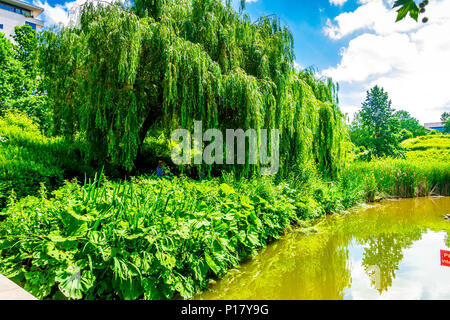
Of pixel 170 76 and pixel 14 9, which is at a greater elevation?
pixel 14 9

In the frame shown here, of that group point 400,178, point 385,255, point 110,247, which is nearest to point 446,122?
point 400,178

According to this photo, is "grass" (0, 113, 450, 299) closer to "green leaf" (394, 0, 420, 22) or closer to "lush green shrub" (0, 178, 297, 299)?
"lush green shrub" (0, 178, 297, 299)

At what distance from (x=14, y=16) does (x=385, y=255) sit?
147ft

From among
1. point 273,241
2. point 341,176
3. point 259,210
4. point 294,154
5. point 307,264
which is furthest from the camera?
point 341,176

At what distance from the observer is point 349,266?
15.2ft

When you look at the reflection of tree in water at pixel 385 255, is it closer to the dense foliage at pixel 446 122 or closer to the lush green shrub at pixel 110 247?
the lush green shrub at pixel 110 247

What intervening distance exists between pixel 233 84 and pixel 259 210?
309 cm

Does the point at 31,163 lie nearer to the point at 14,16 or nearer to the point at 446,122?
the point at 14,16

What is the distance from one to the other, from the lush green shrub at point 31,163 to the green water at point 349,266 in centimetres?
345

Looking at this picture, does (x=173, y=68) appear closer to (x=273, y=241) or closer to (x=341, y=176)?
(x=273, y=241)

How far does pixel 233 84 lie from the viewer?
6.48 metres

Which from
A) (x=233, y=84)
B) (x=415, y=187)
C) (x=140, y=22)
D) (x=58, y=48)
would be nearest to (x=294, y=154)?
(x=233, y=84)

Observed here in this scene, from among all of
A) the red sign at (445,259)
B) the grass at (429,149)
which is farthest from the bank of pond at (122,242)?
the grass at (429,149)

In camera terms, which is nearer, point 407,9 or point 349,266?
point 407,9
